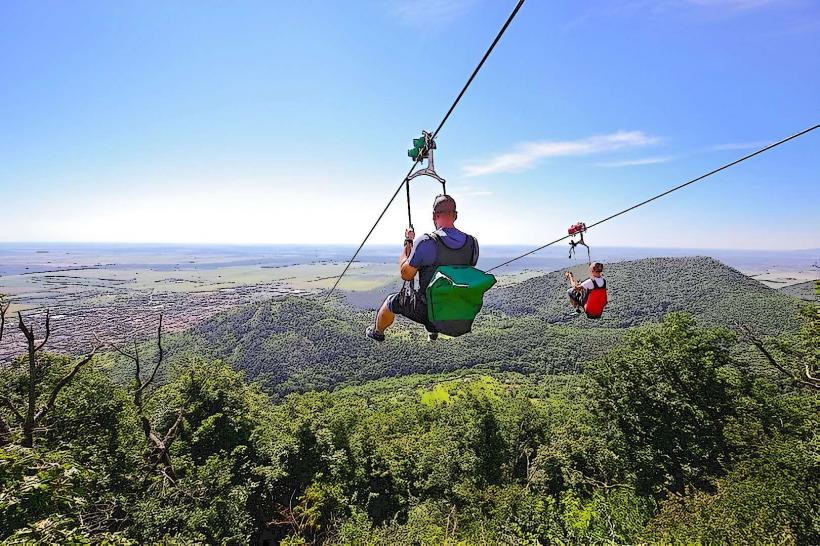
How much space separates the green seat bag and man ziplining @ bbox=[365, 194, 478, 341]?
285mm

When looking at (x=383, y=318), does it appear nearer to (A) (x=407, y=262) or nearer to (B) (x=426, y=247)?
(A) (x=407, y=262)

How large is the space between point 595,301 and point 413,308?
5.03 meters

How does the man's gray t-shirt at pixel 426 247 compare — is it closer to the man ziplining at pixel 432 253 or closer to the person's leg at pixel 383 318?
the man ziplining at pixel 432 253

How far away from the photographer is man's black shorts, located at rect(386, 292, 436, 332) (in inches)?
157

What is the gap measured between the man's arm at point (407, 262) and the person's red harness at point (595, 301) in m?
5.08

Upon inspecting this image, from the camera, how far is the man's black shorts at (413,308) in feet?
13.1

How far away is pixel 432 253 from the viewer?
12.0 ft

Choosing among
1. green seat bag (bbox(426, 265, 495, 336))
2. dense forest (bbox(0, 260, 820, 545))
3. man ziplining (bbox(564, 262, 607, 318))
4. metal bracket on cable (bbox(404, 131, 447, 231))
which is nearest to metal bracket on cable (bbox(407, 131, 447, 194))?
metal bracket on cable (bbox(404, 131, 447, 231))

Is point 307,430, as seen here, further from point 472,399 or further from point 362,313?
point 362,313

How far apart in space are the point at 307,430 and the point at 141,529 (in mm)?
8049

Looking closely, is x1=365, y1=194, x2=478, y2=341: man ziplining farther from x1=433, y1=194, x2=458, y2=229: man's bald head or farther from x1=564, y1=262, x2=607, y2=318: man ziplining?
x1=564, y1=262, x2=607, y2=318: man ziplining

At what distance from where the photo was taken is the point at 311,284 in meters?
195

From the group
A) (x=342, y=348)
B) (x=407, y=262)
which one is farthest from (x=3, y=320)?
(x=342, y=348)

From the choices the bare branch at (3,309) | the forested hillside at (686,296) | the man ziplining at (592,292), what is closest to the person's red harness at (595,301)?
the man ziplining at (592,292)
